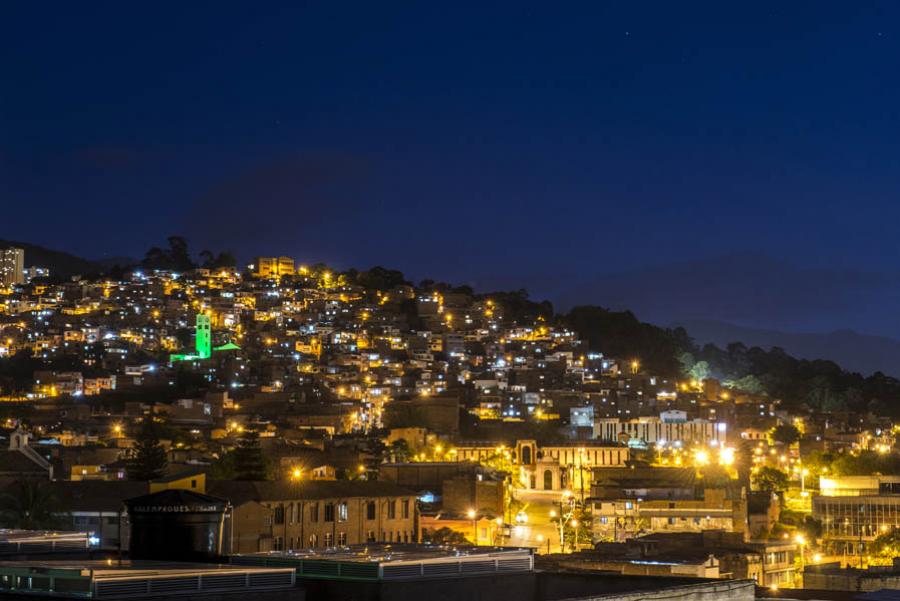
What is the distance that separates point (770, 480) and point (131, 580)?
5363cm

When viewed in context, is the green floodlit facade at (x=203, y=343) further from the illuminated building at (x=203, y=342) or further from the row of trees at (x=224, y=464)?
the row of trees at (x=224, y=464)

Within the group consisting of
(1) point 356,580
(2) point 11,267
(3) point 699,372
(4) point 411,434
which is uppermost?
(2) point 11,267

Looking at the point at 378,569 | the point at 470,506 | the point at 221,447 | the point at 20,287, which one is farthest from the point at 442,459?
the point at 20,287

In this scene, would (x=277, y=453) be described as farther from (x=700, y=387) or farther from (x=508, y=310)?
(x=508, y=310)

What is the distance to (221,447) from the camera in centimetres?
5806

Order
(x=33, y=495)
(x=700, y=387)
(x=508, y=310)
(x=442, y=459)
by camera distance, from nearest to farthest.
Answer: (x=33, y=495) → (x=442, y=459) → (x=700, y=387) → (x=508, y=310)

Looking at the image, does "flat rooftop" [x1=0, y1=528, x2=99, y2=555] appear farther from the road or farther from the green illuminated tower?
the green illuminated tower

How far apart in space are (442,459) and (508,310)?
176ft

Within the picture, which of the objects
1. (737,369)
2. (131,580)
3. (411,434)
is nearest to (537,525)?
(411,434)

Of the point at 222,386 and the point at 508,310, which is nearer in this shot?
the point at 222,386

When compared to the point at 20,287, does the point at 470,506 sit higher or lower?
lower

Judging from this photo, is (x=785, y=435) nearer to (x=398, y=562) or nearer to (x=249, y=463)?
(x=249, y=463)

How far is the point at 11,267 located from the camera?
145125mm

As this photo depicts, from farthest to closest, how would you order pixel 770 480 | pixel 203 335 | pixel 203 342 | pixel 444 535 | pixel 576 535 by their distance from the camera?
pixel 203 335
pixel 203 342
pixel 770 480
pixel 576 535
pixel 444 535
